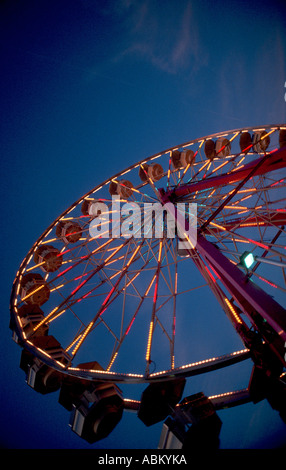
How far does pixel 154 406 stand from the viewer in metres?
4.80

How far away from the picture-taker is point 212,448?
167 inches

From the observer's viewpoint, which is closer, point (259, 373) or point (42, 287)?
point (259, 373)

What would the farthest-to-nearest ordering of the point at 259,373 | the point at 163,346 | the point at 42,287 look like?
1. the point at 163,346
2. the point at 42,287
3. the point at 259,373

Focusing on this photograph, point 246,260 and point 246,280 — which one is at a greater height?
point 246,260

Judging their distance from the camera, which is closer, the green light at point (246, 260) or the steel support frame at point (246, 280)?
the steel support frame at point (246, 280)

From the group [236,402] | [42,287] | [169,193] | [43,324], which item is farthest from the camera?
[169,193]

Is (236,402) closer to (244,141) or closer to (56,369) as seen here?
(56,369)

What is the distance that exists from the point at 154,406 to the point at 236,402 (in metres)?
1.47

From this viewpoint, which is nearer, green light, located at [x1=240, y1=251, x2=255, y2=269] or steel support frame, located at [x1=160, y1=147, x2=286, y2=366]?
steel support frame, located at [x1=160, y1=147, x2=286, y2=366]

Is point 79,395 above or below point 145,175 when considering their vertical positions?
below

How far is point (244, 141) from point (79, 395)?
→ 1114 centimetres
